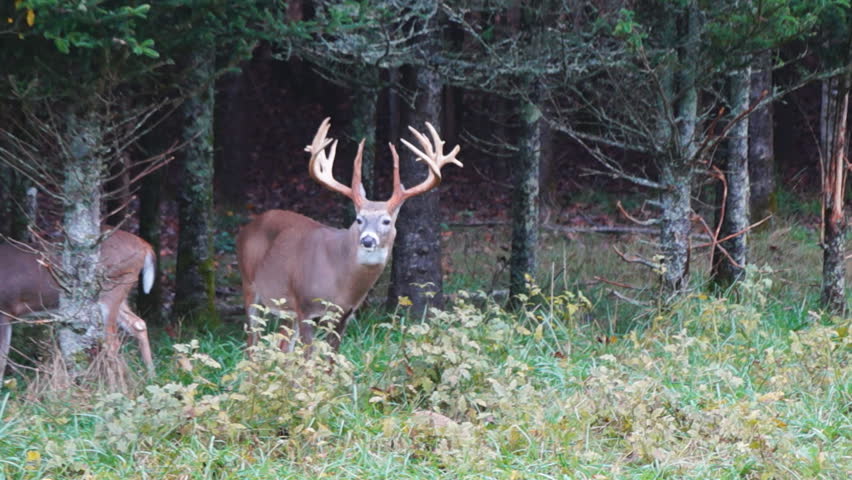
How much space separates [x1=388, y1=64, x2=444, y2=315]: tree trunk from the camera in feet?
27.0

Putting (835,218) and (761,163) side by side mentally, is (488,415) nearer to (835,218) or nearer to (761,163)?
(835,218)

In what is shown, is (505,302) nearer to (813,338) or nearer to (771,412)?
(813,338)

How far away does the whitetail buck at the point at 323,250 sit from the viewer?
711 cm

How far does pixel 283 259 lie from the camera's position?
7906 millimetres

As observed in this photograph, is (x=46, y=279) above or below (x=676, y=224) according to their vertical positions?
below

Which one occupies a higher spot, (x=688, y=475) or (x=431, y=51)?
(x=431, y=51)

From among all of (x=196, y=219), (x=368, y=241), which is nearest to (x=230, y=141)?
(x=196, y=219)

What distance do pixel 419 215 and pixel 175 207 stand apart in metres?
8.80

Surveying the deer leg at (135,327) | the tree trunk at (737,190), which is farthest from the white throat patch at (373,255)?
the tree trunk at (737,190)

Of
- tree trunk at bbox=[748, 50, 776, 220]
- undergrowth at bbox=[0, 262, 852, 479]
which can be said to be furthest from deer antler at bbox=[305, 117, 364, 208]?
tree trunk at bbox=[748, 50, 776, 220]

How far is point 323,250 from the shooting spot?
7.65 metres

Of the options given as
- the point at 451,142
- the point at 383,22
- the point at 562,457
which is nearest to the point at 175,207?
the point at 451,142

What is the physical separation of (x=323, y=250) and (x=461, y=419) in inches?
102

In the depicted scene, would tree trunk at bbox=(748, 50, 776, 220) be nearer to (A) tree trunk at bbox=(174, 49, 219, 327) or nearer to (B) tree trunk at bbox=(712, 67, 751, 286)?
(B) tree trunk at bbox=(712, 67, 751, 286)
